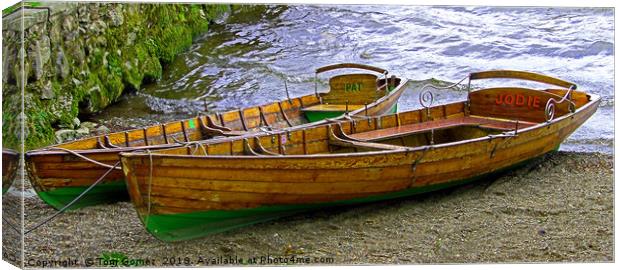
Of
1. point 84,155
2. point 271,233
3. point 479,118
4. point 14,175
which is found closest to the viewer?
point 14,175

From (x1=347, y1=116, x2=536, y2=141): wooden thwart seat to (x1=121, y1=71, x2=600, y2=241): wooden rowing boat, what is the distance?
13 mm

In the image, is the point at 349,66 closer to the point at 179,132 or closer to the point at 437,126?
the point at 437,126

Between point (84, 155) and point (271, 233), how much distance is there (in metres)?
2.04

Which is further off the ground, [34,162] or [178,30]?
[178,30]

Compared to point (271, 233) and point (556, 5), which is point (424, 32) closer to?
point (556, 5)

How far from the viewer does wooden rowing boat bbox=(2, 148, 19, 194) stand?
7.15m

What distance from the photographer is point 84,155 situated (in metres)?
8.35

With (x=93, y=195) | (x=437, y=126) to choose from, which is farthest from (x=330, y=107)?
(x=93, y=195)

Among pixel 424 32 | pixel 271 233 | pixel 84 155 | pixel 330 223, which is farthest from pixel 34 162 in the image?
pixel 424 32

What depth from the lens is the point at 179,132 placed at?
977 centimetres

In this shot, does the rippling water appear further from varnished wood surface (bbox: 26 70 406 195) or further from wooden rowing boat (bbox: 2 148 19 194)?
wooden rowing boat (bbox: 2 148 19 194)

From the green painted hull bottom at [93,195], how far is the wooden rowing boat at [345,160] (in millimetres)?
1167

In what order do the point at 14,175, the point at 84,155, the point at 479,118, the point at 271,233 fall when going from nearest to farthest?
the point at 14,175, the point at 271,233, the point at 84,155, the point at 479,118

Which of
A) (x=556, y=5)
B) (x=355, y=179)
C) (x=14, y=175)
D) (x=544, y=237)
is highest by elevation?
(x=556, y=5)
